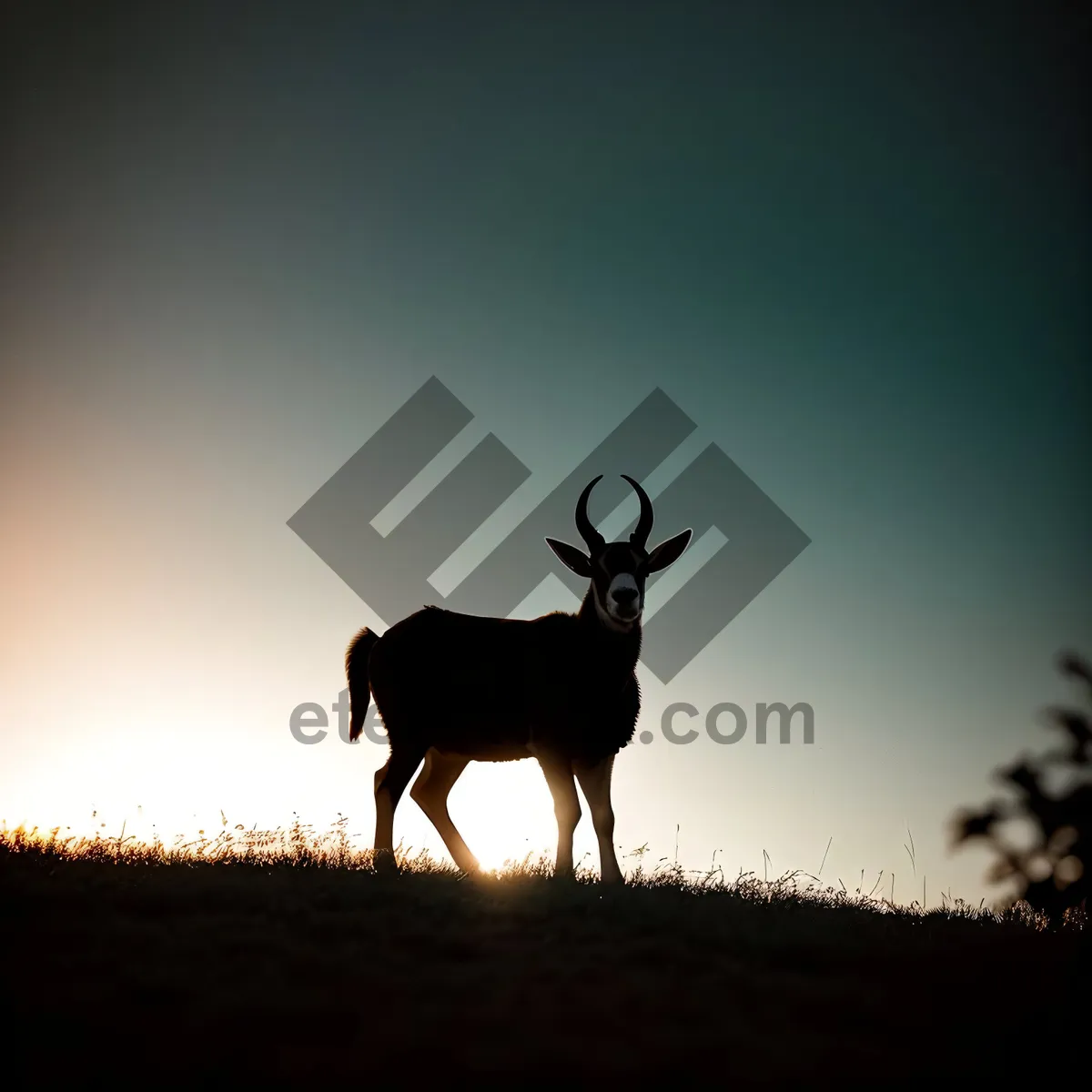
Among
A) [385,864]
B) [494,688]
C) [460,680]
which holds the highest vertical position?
[460,680]

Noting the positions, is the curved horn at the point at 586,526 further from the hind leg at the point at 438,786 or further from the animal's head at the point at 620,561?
the hind leg at the point at 438,786

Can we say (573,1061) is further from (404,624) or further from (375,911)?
(404,624)

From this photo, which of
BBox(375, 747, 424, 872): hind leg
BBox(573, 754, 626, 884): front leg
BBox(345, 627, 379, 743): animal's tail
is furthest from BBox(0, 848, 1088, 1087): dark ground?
BBox(345, 627, 379, 743): animal's tail

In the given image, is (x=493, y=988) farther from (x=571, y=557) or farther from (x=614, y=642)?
(x=571, y=557)

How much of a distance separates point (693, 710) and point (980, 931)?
212 inches

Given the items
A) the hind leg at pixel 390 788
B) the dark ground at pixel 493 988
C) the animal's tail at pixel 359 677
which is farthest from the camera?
the animal's tail at pixel 359 677

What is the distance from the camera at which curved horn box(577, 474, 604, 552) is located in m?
9.44

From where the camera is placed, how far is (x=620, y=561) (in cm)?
893

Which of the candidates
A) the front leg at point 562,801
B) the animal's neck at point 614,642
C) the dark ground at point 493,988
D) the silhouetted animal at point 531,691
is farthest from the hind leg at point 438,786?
the dark ground at point 493,988

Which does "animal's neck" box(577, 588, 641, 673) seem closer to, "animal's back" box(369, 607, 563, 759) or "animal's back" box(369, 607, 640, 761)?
"animal's back" box(369, 607, 640, 761)

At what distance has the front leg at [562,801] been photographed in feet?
26.1

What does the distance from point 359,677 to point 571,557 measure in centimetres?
291

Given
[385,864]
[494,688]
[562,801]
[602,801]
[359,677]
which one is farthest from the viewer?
[359,677]

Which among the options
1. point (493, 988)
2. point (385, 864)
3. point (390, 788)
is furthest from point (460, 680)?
point (493, 988)
